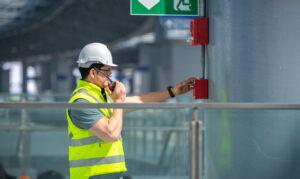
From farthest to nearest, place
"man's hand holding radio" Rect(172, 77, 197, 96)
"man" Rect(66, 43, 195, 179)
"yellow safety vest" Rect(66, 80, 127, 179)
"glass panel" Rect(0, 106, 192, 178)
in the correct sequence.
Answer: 1. "man's hand holding radio" Rect(172, 77, 197, 96)
2. "glass panel" Rect(0, 106, 192, 178)
3. "yellow safety vest" Rect(66, 80, 127, 179)
4. "man" Rect(66, 43, 195, 179)

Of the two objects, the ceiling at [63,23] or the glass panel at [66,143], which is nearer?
the glass panel at [66,143]

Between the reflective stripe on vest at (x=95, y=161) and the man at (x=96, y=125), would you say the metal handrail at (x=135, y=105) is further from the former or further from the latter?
the reflective stripe on vest at (x=95, y=161)

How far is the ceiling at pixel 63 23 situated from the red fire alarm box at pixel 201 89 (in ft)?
94.9

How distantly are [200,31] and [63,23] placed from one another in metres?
47.2

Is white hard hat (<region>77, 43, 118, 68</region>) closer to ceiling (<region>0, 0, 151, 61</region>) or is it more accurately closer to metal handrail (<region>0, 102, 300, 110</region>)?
metal handrail (<region>0, 102, 300, 110</region>)

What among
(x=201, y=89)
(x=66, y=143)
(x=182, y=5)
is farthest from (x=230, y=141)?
(x=66, y=143)

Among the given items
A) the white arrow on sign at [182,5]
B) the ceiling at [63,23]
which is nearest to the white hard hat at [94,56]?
the white arrow on sign at [182,5]

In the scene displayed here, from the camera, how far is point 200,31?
5.88 meters

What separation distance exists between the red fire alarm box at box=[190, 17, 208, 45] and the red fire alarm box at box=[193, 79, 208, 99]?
0.30m

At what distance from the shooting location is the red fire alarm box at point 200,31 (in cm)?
588

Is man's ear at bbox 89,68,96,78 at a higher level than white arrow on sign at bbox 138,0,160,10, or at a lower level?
lower

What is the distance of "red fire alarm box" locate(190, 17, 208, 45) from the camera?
19.3ft

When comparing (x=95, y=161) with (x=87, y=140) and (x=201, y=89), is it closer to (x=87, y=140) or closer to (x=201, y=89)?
(x=87, y=140)

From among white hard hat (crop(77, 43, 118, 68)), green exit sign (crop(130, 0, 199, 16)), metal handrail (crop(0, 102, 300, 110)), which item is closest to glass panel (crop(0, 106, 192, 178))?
metal handrail (crop(0, 102, 300, 110))
